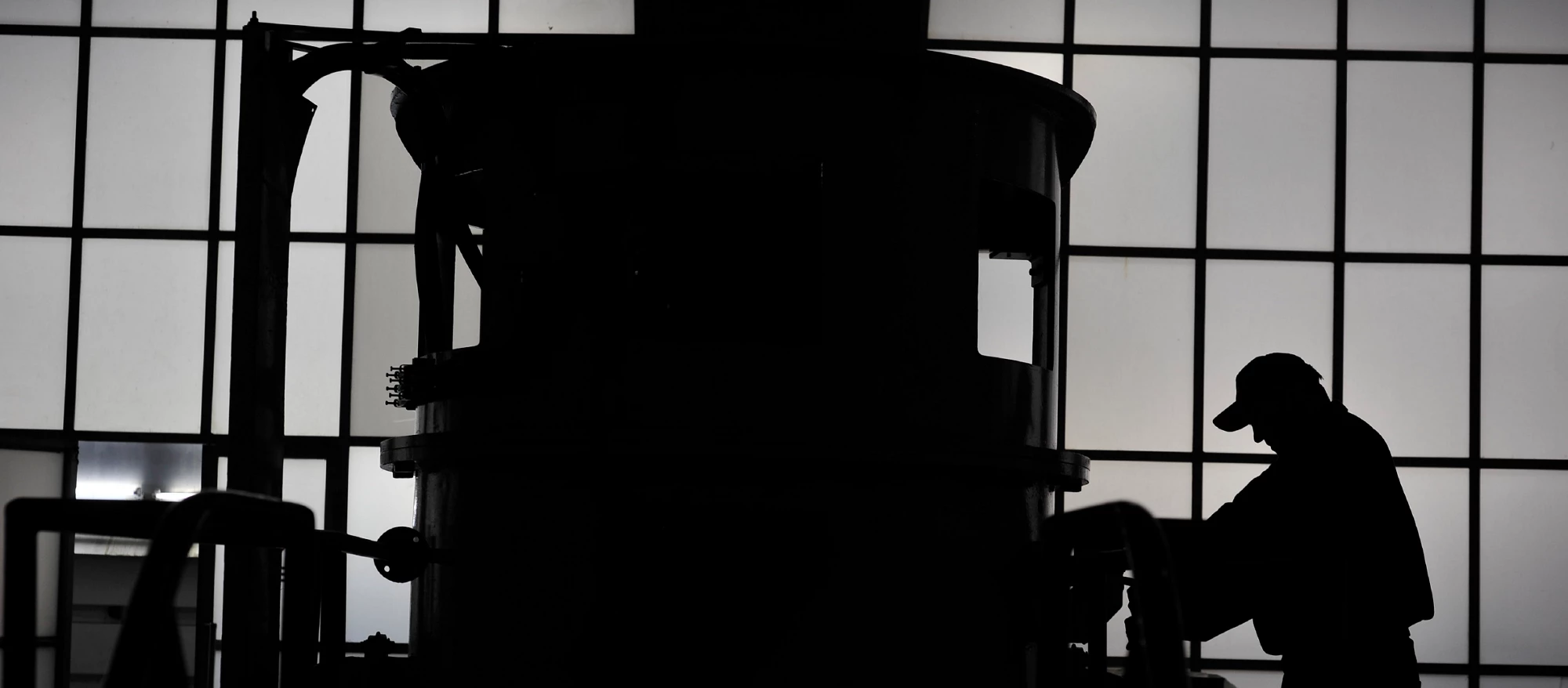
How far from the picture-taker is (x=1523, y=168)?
885 cm

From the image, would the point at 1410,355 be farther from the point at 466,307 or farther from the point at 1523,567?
the point at 466,307

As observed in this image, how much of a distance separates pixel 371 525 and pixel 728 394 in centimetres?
525

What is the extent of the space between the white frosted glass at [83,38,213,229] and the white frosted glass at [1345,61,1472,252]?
769 centimetres

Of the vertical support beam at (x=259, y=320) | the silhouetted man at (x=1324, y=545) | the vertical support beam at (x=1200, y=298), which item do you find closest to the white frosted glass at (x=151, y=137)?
the vertical support beam at (x=259, y=320)

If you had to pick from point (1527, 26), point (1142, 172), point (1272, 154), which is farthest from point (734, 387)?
point (1527, 26)

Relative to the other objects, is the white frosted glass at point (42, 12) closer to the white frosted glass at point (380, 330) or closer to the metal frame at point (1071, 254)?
the metal frame at point (1071, 254)

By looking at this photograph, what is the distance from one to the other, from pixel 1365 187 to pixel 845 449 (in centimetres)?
605

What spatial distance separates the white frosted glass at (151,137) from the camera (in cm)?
889

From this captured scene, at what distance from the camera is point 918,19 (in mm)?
4875

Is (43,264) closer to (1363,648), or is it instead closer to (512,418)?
(512,418)

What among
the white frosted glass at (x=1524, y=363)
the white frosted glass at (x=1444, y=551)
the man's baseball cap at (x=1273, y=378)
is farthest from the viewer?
the white frosted glass at (x=1524, y=363)

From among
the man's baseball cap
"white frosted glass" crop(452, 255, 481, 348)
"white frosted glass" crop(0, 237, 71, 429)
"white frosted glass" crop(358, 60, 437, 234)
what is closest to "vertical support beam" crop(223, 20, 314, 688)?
the man's baseball cap

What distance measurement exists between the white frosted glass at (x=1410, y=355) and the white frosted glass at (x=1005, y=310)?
2110mm

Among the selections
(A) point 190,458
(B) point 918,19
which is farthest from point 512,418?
(A) point 190,458
